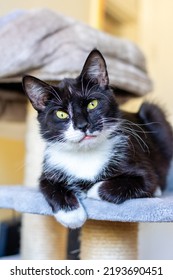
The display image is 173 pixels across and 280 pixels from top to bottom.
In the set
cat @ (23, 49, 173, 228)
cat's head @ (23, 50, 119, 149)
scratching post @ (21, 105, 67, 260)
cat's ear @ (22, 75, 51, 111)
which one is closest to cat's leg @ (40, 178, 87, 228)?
cat @ (23, 49, 173, 228)

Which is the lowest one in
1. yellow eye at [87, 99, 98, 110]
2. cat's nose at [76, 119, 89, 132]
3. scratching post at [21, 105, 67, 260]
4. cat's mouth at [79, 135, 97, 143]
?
scratching post at [21, 105, 67, 260]

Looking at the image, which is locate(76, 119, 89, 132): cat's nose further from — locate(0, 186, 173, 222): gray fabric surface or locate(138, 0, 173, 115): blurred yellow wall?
locate(138, 0, 173, 115): blurred yellow wall

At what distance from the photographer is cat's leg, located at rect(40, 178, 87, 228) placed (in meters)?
0.82

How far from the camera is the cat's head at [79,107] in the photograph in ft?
2.72

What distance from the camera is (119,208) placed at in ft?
2.58

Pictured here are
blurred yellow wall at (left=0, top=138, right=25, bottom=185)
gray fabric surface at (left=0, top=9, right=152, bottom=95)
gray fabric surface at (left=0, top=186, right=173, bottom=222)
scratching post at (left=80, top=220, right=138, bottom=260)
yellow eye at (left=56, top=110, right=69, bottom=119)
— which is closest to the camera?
gray fabric surface at (left=0, top=186, right=173, bottom=222)

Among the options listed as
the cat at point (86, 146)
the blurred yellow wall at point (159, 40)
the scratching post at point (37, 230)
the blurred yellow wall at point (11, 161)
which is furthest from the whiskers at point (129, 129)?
the blurred yellow wall at point (159, 40)

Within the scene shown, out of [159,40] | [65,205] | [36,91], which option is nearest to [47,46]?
[36,91]

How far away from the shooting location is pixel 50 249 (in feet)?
4.26

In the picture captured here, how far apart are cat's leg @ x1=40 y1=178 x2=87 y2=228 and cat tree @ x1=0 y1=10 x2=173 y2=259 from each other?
0.03m

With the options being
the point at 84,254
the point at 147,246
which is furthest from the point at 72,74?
the point at 147,246

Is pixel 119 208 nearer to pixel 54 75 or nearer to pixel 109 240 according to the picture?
pixel 109 240
